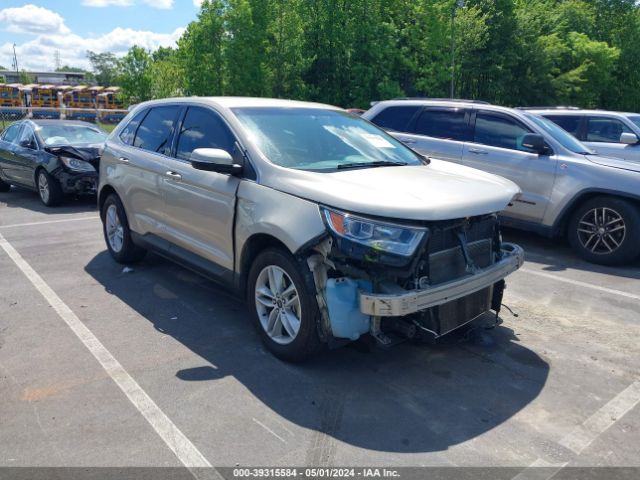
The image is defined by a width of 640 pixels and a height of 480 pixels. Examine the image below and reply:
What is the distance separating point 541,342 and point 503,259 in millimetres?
807

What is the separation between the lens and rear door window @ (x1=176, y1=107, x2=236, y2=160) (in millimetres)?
4488

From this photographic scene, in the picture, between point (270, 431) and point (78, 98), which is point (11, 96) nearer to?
point (78, 98)

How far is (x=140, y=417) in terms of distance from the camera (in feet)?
10.7

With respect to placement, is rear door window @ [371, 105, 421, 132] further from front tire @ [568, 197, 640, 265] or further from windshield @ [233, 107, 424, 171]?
windshield @ [233, 107, 424, 171]

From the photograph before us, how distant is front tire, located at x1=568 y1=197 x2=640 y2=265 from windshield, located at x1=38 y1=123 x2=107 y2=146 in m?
8.90

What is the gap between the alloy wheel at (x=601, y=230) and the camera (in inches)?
256

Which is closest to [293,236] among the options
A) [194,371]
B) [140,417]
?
[194,371]

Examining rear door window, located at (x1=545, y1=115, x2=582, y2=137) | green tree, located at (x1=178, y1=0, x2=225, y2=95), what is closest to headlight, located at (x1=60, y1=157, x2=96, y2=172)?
rear door window, located at (x1=545, y1=115, x2=582, y2=137)

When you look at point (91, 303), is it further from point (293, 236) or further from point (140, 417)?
point (293, 236)

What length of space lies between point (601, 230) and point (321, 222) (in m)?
4.62

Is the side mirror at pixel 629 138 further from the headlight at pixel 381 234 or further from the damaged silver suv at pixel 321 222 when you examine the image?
the headlight at pixel 381 234

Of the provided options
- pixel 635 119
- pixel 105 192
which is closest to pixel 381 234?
pixel 105 192

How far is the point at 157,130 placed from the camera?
18.1ft

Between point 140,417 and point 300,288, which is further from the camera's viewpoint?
point 300,288
